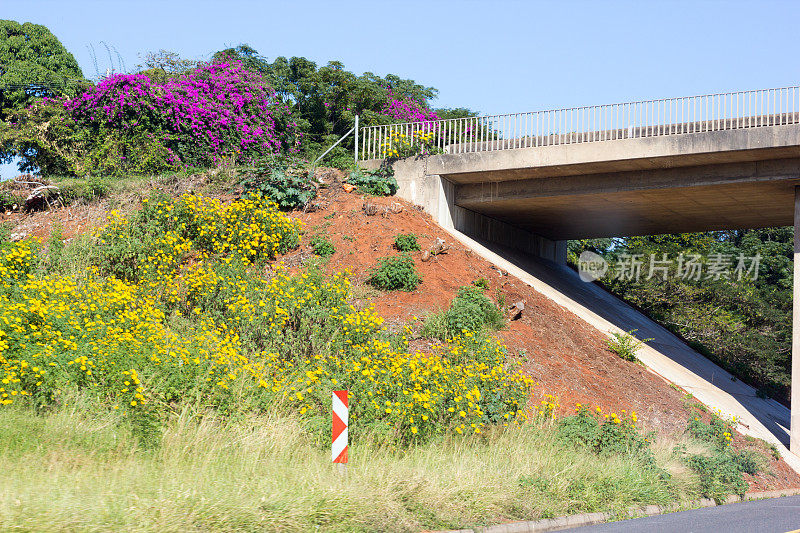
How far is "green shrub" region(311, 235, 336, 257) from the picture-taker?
59.9 ft

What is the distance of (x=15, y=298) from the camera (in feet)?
40.2

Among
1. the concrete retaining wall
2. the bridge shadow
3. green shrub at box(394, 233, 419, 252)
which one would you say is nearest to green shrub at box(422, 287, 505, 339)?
green shrub at box(394, 233, 419, 252)

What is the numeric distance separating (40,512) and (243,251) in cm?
1194

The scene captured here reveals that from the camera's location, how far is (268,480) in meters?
7.41

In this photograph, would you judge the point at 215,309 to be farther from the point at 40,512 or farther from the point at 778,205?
the point at 778,205

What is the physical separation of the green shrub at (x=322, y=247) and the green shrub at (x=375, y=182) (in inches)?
132

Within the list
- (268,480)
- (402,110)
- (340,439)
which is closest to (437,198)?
(402,110)

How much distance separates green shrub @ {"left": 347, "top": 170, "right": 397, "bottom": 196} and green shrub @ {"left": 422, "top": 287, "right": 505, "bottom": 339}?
5529 millimetres

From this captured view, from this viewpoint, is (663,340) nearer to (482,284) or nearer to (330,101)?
(482,284)

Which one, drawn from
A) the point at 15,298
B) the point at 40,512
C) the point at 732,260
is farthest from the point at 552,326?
the point at 732,260

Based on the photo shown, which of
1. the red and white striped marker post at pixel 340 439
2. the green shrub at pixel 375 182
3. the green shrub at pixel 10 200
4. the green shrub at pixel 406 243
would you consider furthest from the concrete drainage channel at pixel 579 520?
the green shrub at pixel 10 200

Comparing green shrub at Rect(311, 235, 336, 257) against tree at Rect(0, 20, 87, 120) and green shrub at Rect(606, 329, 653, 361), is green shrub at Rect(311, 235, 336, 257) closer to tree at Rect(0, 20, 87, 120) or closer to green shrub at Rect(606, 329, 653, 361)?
green shrub at Rect(606, 329, 653, 361)

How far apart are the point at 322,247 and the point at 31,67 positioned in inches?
845

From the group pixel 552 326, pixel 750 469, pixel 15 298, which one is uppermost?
pixel 15 298
